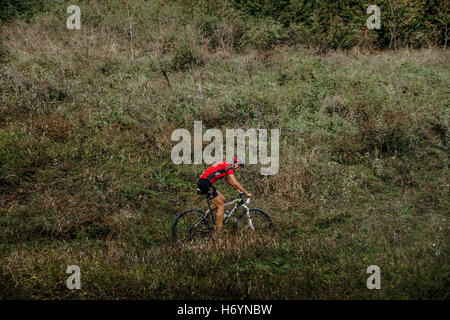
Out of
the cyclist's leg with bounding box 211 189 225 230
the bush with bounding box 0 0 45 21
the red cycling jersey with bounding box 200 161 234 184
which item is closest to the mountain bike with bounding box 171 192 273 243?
the cyclist's leg with bounding box 211 189 225 230

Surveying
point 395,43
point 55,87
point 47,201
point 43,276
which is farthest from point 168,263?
point 395,43

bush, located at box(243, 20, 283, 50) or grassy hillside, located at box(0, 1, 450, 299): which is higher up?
bush, located at box(243, 20, 283, 50)

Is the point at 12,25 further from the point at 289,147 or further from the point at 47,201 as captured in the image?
the point at 289,147

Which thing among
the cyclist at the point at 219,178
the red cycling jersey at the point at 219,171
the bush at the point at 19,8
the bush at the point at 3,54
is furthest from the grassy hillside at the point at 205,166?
the red cycling jersey at the point at 219,171

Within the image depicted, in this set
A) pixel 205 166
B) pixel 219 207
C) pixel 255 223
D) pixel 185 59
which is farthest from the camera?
pixel 185 59

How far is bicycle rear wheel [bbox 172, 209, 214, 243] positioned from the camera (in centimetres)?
718

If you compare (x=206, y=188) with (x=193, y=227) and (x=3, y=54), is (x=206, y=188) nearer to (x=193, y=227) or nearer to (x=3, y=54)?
(x=193, y=227)

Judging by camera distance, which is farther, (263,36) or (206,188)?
(263,36)

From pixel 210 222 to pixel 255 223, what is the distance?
104 cm

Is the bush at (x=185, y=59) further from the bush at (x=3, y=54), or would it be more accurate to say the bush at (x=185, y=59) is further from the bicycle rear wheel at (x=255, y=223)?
the bicycle rear wheel at (x=255, y=223)

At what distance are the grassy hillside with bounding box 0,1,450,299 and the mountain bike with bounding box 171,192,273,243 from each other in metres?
0.34

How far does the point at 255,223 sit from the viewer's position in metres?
7.57

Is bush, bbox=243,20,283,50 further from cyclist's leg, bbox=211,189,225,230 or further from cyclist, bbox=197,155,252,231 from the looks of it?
cyclist's leg, bbox=211,189,225,230

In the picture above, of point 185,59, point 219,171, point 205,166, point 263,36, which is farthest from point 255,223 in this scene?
point 263,36
